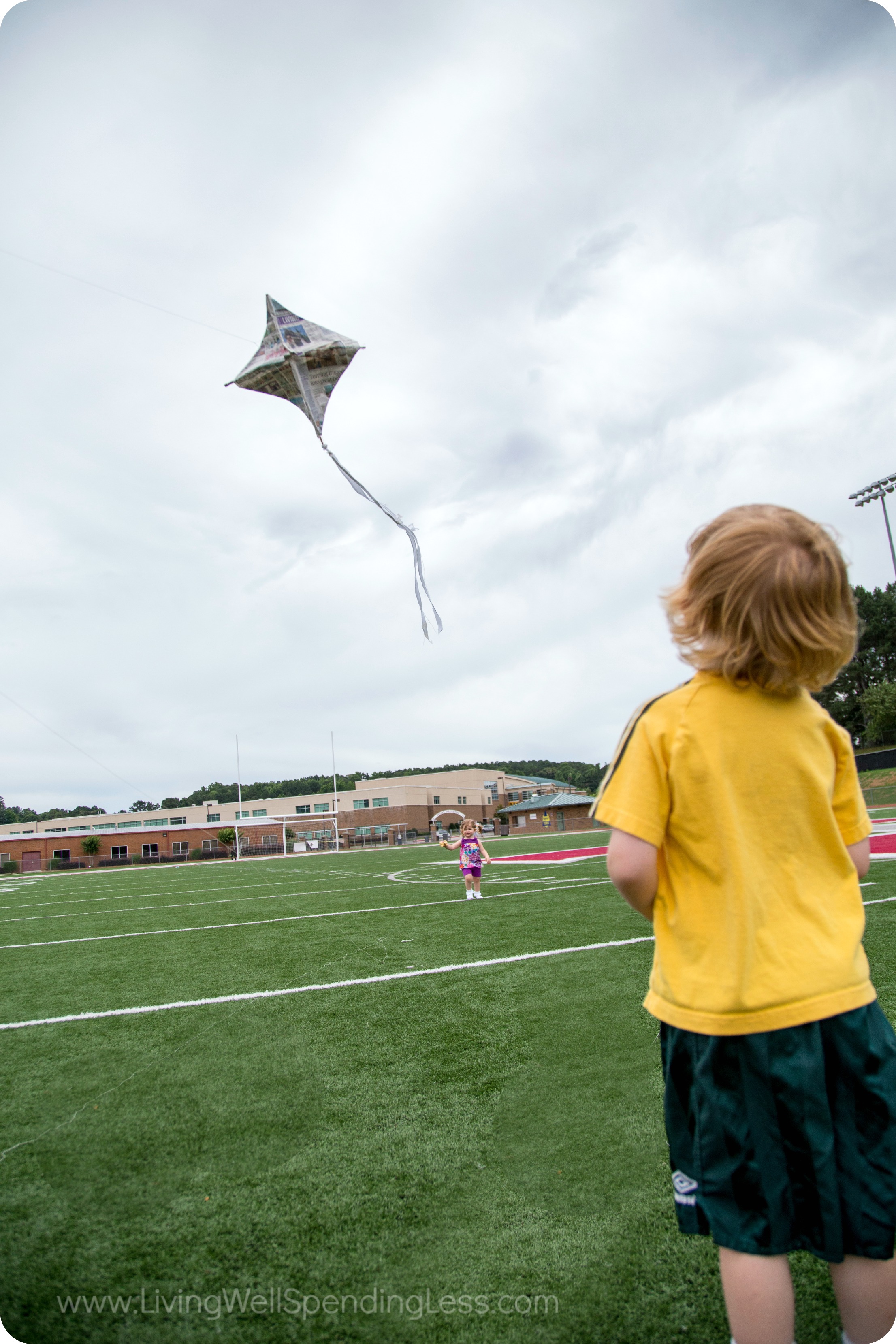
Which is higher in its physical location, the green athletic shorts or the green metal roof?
the green athletic shorts

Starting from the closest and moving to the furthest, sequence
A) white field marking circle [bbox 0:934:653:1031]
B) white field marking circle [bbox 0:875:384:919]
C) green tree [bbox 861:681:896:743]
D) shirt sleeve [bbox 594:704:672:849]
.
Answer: shirt sleeve [bbox 594:704:672:849], white field marking circle [bbox 0:934:653:1031], white field marking circle [bbox 0:875:384:919], green tree [bbox 861:681:896:743]

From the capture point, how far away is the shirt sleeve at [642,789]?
4.86ft

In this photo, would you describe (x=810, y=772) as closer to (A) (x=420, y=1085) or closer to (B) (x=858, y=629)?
(B) (x=858, y=629)

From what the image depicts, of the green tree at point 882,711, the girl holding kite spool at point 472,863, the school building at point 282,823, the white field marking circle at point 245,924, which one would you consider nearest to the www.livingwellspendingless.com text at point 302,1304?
the white field marking circle at point 245,924

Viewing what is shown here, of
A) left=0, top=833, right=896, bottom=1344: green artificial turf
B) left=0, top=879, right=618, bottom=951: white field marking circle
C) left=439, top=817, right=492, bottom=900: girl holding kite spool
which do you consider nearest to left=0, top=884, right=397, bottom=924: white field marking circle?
left=0, top=879, right=618, bottom=951: white field marking circle

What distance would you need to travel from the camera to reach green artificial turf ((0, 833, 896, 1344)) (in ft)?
6.65

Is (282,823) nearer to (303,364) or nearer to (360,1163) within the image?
(303,364)

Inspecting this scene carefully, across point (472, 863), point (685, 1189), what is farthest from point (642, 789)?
point (472, 863)

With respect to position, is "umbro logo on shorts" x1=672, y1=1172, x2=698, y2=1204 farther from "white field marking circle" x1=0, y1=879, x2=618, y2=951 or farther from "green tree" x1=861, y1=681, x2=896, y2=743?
"green tree" x1=861, y1=681, x2=896, y2=743

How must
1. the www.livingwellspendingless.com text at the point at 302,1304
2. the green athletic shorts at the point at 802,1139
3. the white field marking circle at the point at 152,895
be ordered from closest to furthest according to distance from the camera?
the green athletic shorts at the point at 802,1139
the www.livingwellspendingless.com text at the point at 302,1304
the white field marking circle at the point at 152,895

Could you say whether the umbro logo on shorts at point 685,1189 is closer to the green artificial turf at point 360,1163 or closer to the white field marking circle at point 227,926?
the green artificial turf at point 360,1163

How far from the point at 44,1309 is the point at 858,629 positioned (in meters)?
2.70

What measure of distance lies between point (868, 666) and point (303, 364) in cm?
6562

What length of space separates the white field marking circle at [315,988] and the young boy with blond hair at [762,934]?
4.68 m
